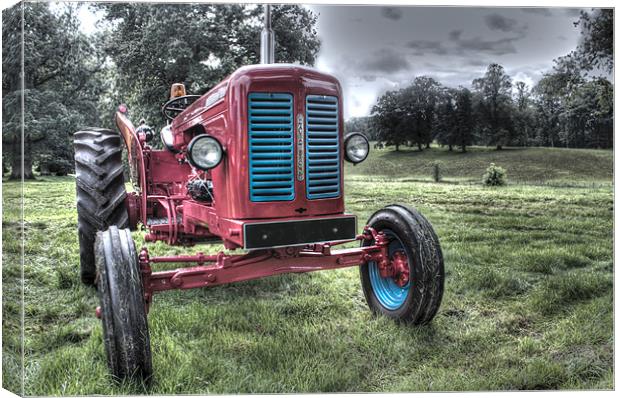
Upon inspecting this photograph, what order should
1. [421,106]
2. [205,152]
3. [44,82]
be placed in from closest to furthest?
[205,152]
[44,82]
[421,106]

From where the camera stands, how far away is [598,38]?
298cm

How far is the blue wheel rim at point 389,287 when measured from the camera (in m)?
3.17

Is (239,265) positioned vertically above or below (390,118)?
below

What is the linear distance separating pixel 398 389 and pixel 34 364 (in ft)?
5.62

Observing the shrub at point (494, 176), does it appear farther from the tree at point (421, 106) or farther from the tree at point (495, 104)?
the tree at point (421, 106)

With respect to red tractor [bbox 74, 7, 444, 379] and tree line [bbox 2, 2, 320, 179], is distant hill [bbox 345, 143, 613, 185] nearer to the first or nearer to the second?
red tractor [bbox 74, 7, 444, 379]

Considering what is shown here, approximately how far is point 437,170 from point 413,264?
3.63 ft

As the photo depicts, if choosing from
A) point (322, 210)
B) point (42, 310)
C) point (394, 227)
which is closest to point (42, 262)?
point (42, 310)

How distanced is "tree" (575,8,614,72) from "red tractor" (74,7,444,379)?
1.37m

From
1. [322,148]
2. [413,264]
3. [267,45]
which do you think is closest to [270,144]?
[322,148]

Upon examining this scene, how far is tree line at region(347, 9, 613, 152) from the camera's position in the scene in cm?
301

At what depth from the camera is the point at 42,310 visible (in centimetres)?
300

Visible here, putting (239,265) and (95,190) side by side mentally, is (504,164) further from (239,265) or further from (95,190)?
(95,190)

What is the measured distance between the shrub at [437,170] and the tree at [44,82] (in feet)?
8.25
